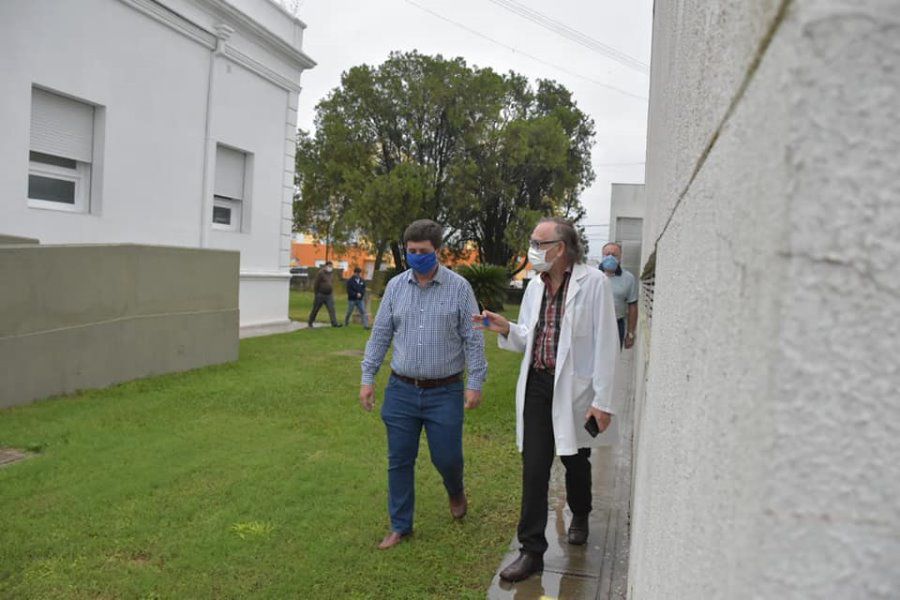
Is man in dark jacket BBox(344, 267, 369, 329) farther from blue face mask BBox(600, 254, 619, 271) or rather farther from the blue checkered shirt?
the blue checkered shirt

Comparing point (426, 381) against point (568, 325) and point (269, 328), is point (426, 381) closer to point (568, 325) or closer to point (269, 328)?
→ point (568, 325)

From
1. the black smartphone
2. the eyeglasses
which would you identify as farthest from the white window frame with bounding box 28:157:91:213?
the black smartphone

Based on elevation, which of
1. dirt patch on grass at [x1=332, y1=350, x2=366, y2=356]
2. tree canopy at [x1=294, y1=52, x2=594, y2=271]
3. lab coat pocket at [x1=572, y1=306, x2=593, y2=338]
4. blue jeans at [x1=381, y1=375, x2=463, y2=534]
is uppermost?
tree canopy at [x1=294, y1=52, x2=594, y2=271]

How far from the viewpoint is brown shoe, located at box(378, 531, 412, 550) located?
4520mm

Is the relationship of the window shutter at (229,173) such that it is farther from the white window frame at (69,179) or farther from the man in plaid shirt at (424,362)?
the man in plaid shirt at (424,362)

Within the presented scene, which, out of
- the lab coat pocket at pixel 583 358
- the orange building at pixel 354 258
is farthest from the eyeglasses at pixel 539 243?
the orange building at pixel 354 258

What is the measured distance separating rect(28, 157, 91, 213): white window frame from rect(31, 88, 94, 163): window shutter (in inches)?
7.6

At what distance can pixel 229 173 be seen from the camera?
1547cm

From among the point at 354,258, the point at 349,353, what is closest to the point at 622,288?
the point at 349,353

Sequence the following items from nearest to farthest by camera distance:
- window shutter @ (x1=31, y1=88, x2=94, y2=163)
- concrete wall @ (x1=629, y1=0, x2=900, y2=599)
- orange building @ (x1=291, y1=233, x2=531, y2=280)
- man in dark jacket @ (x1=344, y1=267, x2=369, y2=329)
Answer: concrete wall @ (x1=629, y1=0, x2=900, y2=599)
window shutter @ (x1=31, y1=88, x2=94, y2=163)
man in dark jacket @ (x1=344, y1=267, x2=369, y2=329)
orange building @ (x1=291, y1=233, x2=531, y2=280)

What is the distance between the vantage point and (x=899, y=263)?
1.61 ft

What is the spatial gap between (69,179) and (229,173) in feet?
14.6

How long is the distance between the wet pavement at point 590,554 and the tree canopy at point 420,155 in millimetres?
22731

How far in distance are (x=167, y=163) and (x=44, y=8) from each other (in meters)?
3.44
